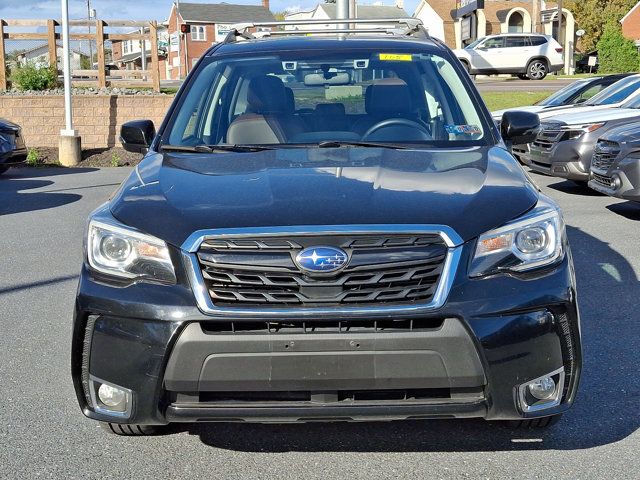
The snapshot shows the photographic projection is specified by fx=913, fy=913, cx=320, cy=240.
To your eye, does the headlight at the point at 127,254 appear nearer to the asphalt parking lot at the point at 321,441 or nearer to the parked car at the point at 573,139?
the asphalt parking lot at the point at 321,441

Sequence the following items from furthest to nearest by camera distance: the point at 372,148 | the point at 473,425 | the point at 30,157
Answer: the point at 30,157 < the point at 372,148 < the point at 473,425

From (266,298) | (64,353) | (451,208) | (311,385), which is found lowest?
(64,353)

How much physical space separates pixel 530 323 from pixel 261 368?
1014 millimetres

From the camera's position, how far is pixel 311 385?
3.37m

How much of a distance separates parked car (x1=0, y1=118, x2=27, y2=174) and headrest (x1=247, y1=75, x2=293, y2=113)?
412 inches

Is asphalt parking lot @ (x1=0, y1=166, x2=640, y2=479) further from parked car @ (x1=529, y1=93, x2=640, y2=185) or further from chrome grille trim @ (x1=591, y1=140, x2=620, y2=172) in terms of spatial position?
parked car @ (x1=529, y1=93, x2=640, y2=185)

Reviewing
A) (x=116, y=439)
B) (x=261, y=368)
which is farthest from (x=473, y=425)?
(x=116, y=439)

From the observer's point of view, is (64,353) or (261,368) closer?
(261,368)

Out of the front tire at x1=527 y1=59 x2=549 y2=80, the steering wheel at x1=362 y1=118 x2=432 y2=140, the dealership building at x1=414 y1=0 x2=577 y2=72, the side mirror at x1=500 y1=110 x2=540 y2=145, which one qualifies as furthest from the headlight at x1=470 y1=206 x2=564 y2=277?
the dealership building at x1=414 y1=0 x2=577 y2=72

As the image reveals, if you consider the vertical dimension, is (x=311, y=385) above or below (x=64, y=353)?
above

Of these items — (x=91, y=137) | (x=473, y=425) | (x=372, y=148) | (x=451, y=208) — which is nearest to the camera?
(x=451, y=208)

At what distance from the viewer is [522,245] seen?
355 cm

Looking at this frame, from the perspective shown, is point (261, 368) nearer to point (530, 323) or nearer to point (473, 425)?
point (530, 323)

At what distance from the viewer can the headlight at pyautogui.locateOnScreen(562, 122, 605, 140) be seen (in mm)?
12922
